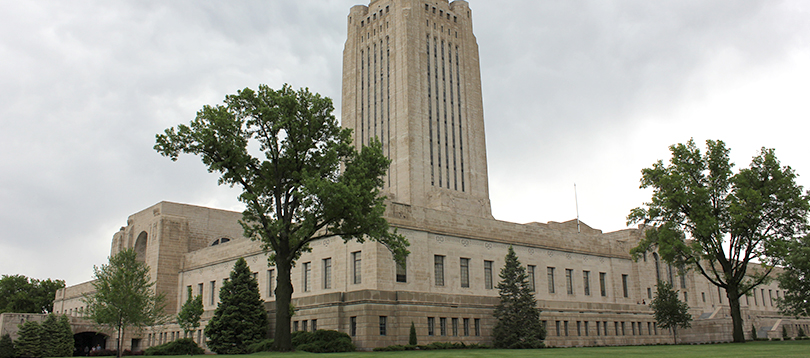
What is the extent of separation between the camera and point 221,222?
67.3 m

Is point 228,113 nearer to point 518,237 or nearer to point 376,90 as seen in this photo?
point 518,237

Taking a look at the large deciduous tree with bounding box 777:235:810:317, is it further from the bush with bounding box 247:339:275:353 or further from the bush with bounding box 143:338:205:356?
the bush with bounding box 143:338:205:356

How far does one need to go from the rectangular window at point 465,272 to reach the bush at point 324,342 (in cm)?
1141

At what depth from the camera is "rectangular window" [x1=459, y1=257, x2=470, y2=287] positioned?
140ft

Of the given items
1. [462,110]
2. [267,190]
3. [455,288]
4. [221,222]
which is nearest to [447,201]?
[462,110]

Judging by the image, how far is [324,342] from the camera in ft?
108

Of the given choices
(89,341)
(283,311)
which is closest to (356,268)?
(283,311)

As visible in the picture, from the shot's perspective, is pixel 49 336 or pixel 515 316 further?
pixel 49 336

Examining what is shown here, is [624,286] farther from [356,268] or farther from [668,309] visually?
[356,268]

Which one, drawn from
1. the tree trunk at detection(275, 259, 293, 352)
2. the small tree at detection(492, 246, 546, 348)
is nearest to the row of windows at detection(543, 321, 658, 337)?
the small tree at detection(492, 246, 546, 348)

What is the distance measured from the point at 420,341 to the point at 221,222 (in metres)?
37.6

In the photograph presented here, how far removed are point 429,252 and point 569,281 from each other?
49.5ft

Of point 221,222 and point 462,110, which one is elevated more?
point 462,110

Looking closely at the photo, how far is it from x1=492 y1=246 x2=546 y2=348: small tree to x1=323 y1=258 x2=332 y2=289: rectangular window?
1134 cm
